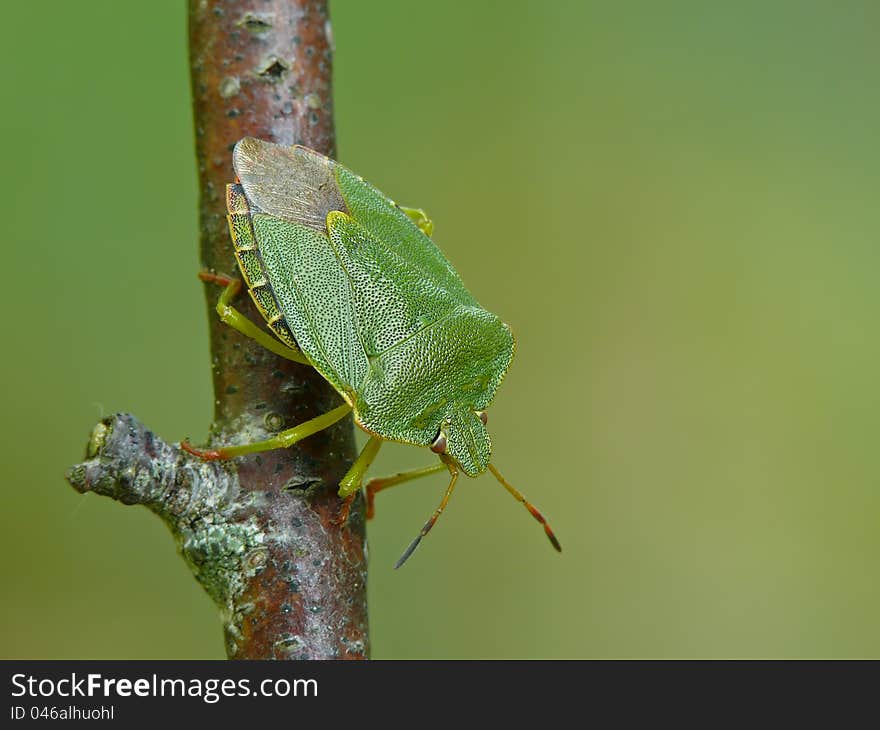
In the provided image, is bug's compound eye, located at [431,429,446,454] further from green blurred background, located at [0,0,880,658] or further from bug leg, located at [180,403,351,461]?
green blurred background, located at [0,0,880,658]

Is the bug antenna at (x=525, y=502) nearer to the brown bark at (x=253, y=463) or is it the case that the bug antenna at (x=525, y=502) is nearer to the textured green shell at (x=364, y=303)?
the textured green shell at (x=364, y=303)

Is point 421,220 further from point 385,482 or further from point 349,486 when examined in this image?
point 349,486

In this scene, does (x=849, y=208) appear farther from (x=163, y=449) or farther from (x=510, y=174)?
(x=163, y=449)

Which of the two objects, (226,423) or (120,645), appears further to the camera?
(120,645)

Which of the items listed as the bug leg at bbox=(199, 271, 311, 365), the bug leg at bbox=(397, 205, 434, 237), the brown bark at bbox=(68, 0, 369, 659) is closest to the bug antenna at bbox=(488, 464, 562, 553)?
the brown bark at bbox=(68, 0, 369, 659)

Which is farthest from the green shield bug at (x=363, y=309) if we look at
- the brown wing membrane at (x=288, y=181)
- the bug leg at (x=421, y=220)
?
the bug leg at (x=421, y=220)

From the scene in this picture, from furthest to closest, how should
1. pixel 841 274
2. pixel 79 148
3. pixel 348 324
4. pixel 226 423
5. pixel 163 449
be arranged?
pixel 841 274, pixel 79 148, pixel 348 324, pixel 226 423, pixel 163 449

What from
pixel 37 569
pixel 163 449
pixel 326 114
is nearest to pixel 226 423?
pixel 163 449

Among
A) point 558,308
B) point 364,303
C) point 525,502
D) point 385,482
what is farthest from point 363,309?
point 558,308
